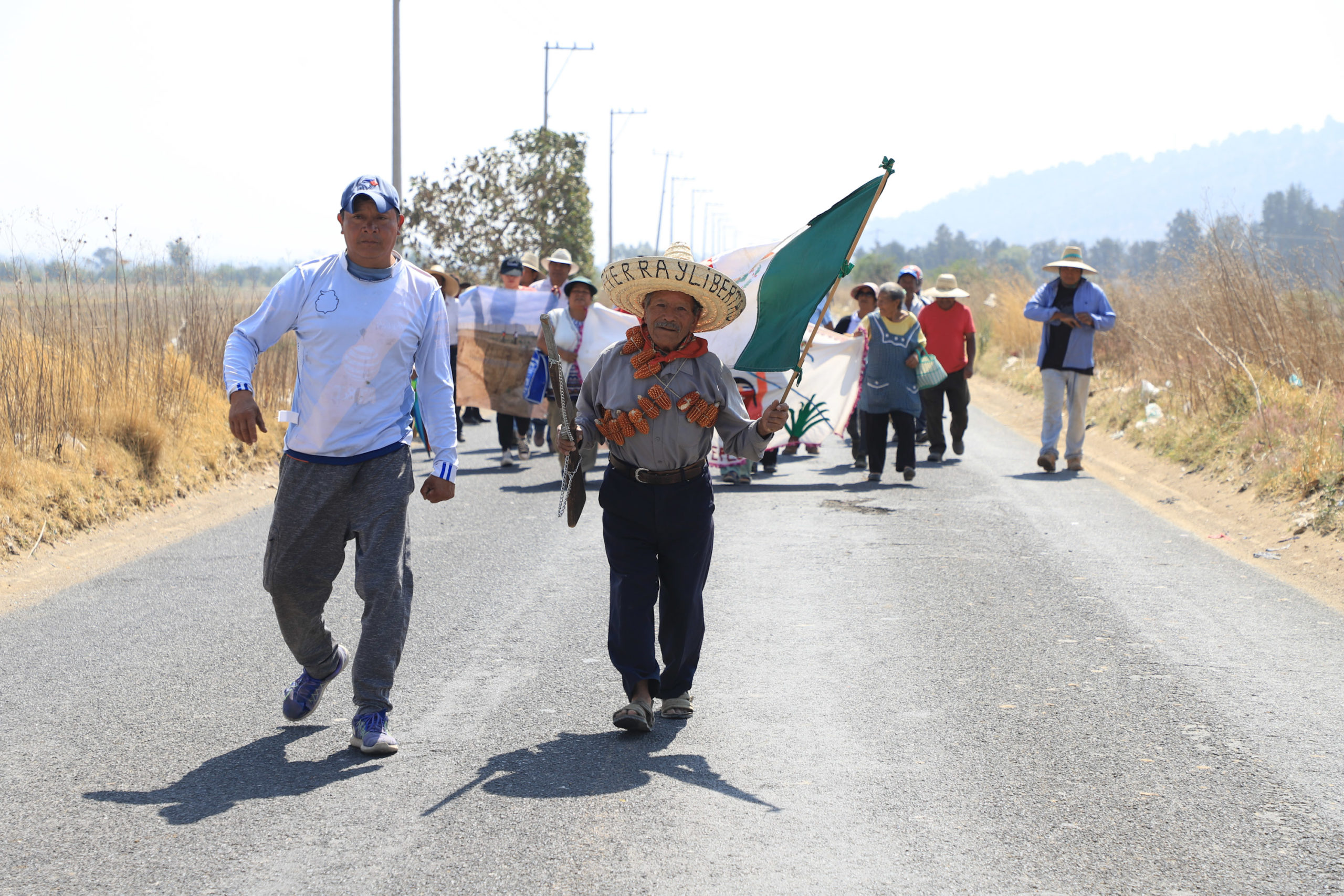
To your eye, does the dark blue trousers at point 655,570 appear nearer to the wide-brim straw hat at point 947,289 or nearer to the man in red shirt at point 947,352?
the man in red shirt at point 947,352

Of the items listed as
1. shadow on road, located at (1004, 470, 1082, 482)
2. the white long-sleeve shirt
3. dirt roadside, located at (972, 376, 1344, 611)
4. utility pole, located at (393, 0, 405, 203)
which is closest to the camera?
the white long-sleeve shirt

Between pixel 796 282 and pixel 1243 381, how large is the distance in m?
9.75

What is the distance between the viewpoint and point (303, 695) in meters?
5.16

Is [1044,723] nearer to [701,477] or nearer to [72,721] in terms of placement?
[701,477]

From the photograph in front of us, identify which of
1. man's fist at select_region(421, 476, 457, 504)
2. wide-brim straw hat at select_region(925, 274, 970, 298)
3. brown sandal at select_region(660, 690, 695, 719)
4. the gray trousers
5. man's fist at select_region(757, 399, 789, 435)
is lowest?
brown sandal at select_region(660, 690, 695, 719)

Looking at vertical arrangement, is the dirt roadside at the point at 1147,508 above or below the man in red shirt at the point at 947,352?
below

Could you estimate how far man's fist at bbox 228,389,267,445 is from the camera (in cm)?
450

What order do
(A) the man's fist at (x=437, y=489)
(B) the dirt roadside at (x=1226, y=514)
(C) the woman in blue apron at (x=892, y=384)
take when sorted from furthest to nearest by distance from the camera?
(C) the woman in blue apron at (x=892, y=384) < (B) the dirt roadside at (x=1226, y=514) < (A) the man's fist at (x=437, y=489)

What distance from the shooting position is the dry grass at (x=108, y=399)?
382 inches

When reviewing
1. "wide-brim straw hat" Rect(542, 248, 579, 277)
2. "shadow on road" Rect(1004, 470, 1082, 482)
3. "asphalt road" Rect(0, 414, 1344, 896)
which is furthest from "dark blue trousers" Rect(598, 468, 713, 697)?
"wide-brim straw hat" Rect(542, 248, 579, 277)

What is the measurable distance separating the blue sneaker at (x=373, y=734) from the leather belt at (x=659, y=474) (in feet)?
4.33

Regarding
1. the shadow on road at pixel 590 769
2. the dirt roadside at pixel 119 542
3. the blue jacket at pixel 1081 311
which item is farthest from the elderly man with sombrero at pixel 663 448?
the blue jacket at pixel 1081 311

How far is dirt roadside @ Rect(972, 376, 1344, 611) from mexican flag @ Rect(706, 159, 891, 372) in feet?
12.6

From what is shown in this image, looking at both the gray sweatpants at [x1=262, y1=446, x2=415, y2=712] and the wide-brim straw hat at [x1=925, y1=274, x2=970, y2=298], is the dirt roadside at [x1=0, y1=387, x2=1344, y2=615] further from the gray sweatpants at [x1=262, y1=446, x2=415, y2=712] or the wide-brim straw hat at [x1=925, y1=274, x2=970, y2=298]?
the gray sweatpants at [x1=262, y1=446, x2=415, y2=712]
